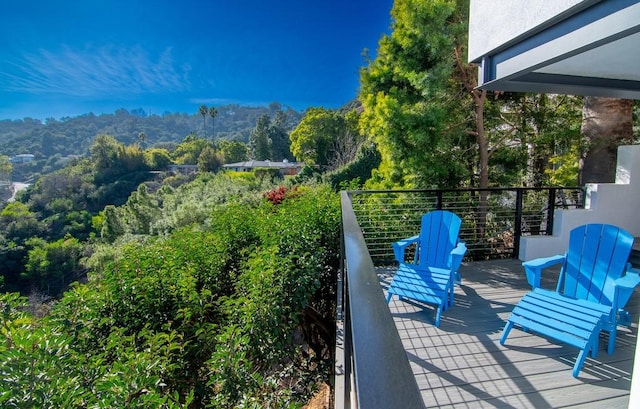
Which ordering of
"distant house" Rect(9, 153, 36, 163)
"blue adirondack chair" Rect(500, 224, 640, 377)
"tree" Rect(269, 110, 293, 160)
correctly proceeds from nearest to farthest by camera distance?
1. "blue adirondack chair" Rect(500, 224, 640, 377)
2. "distant house" Rect(9, 153, 36, 163)
3. "tree" Rect(269, 110, 293, 160)

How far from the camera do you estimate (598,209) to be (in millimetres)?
4512

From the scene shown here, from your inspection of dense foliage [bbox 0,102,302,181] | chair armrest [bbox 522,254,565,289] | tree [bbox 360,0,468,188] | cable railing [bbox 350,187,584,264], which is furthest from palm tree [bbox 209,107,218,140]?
chair armrest [bbox 522,254,565,289]

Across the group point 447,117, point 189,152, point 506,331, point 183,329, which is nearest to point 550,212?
point 447,117

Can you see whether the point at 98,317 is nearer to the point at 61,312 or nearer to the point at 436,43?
the point at 61,312

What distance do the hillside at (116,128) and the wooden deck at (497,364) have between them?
57.8m

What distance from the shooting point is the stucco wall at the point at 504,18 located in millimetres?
1915

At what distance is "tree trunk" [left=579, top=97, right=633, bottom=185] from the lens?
519 cm

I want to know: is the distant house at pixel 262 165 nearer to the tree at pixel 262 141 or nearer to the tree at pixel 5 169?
the tree at pixel 262 141

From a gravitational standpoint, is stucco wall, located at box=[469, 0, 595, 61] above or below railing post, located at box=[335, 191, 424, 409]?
above

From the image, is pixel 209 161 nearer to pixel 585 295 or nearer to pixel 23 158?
pixel 23 158

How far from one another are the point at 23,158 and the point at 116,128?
19265 mm

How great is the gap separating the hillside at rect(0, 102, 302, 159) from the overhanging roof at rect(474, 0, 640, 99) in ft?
188

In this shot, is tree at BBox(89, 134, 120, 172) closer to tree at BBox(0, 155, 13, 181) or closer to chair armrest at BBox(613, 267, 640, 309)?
tree at BBox(0, 155, 13, 181)

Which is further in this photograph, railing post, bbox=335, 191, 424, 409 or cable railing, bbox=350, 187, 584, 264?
cable railing, bbox=350, 187, 584, 264
